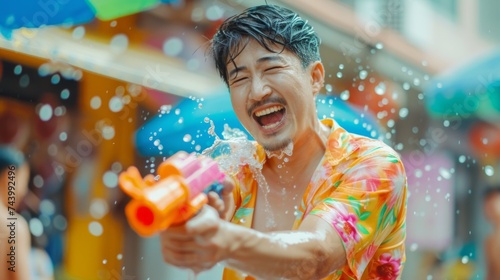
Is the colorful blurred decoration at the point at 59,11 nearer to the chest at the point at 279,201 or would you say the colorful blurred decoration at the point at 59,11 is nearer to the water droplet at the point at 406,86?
the water droplet at the point at 406,86

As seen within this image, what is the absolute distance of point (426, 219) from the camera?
244 centimetres

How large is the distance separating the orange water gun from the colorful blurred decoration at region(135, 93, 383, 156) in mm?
870

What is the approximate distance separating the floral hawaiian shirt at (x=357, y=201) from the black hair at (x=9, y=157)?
1469mm

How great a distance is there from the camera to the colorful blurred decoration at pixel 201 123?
1885 mm

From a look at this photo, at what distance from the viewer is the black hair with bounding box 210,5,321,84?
1242mm

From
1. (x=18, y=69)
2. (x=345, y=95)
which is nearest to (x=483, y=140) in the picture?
(x=345, y=95)

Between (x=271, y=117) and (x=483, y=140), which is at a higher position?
(x=271, y=117)

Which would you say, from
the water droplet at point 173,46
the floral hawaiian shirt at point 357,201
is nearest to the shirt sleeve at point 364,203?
the floral hawaiian shirt at point 357,201

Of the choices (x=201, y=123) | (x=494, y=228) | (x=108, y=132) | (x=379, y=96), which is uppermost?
(x=379, y=96)

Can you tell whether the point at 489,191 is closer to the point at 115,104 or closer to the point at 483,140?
the point at 483,140

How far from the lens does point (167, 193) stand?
789mm

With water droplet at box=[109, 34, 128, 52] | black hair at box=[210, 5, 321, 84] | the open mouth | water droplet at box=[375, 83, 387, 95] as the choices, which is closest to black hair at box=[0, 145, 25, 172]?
water droplet at box=[109, 34, 128, 52]

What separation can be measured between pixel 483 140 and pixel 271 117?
1692mm

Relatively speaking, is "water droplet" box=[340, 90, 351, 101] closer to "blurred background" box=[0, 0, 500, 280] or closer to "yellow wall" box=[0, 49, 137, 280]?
"blurred background" box=[0, 0, 500, 280]
